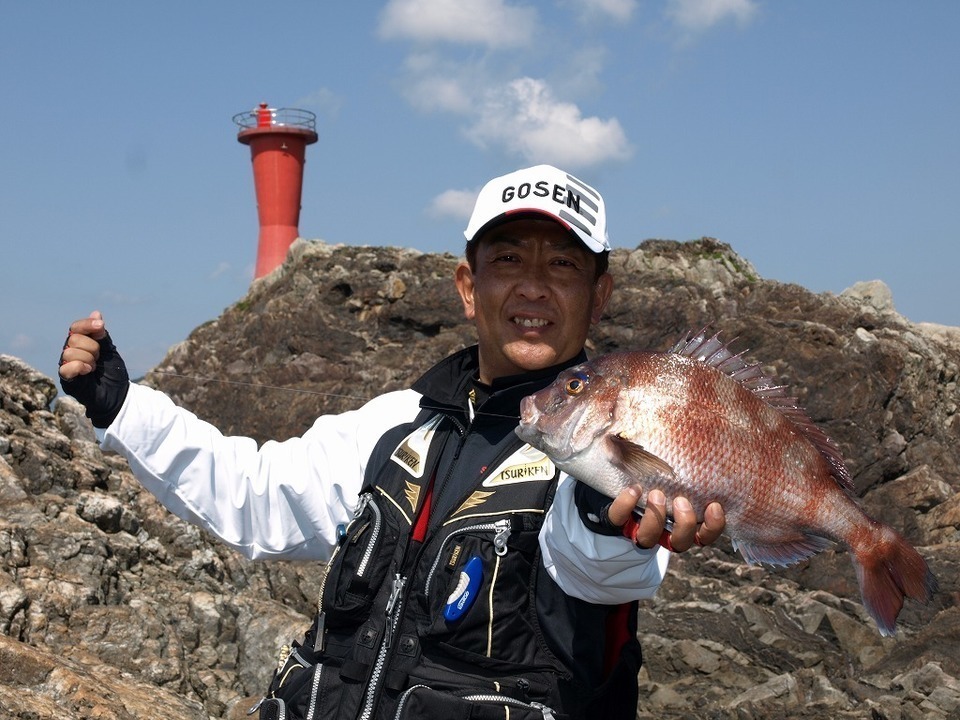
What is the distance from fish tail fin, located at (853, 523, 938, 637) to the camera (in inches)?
93.1

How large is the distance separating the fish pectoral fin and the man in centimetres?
5

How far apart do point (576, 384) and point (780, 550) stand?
66 cm

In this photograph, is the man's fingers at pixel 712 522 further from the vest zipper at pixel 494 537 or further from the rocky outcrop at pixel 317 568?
the rocky outcrop at pixel 317 568

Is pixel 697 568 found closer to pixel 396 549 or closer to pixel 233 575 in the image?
pixel 233 575

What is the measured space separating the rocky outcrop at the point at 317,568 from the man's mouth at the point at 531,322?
2319 millimetres

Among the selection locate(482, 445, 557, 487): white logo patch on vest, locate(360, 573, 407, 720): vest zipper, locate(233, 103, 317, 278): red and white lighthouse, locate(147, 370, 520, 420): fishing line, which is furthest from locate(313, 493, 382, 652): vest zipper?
locate(233, 103, 317, 278): red and white lighthouse

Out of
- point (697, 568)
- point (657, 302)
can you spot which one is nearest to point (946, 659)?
point (697, 568)

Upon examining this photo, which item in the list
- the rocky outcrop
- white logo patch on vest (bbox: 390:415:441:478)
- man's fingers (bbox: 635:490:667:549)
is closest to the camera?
man's fingers (bbox: 635:490:667:549)

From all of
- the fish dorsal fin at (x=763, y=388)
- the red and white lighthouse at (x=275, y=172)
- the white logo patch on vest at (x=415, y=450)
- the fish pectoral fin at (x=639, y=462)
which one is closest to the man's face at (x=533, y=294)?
the white logo patch on vest at (x=415, y=450)

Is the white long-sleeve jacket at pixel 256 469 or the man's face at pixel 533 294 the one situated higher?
the man's face at pixel 533 294

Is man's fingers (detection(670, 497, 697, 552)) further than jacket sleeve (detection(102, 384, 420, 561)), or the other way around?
→ jacket sleeve (detection(102, 384, 420, 561))

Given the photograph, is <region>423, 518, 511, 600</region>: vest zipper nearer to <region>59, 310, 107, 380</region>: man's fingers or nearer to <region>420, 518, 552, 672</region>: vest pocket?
<region>420, 518, 552, 672</region>: vest pocket

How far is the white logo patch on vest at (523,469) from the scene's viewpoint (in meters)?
2.74

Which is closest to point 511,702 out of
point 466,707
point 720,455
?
point 466,707
